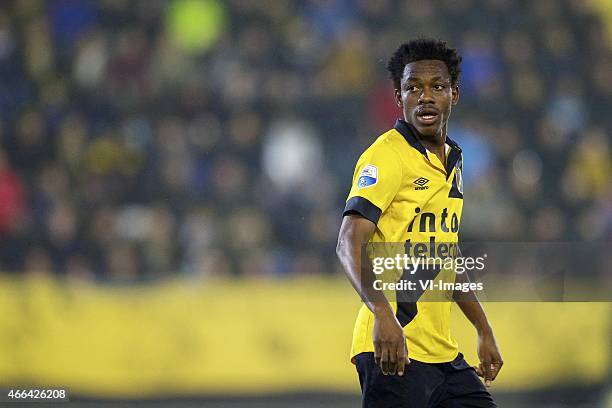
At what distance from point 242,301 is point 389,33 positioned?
3.46 metres

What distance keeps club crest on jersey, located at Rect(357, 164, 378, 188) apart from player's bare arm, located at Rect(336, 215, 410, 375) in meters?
0.13

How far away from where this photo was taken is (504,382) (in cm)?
817

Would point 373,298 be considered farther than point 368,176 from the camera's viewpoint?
No

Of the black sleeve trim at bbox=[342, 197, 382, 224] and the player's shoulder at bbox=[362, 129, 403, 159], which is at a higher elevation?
the player's shoulder at bbox=[362, 129, 403, 159]

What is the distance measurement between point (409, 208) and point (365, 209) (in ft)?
0.67

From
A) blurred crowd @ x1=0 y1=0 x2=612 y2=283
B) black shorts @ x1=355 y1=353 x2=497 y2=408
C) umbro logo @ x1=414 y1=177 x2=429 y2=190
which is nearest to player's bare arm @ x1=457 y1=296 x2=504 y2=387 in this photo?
black shorts @ x1=355 y1=353 x2=497 y2=408

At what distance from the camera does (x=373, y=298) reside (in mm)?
3643

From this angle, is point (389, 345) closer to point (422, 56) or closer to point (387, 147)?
point (387, 147)

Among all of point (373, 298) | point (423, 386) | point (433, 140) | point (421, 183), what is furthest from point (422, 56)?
point (423, 386)

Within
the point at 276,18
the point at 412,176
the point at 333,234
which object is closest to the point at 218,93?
the point at 276,18

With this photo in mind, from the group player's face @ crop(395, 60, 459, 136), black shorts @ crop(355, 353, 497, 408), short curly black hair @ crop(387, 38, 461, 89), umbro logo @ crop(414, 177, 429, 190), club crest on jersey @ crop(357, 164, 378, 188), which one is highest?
short curly black hair @ crop(387, 38, 461, 89)

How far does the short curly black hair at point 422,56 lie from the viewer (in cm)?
410

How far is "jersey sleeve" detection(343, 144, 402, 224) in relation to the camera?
380 cm

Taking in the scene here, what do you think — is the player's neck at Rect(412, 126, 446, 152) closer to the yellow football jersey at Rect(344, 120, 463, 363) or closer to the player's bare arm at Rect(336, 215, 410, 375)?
the yellow football jersey at Rect(344, 120, 463, 363)
